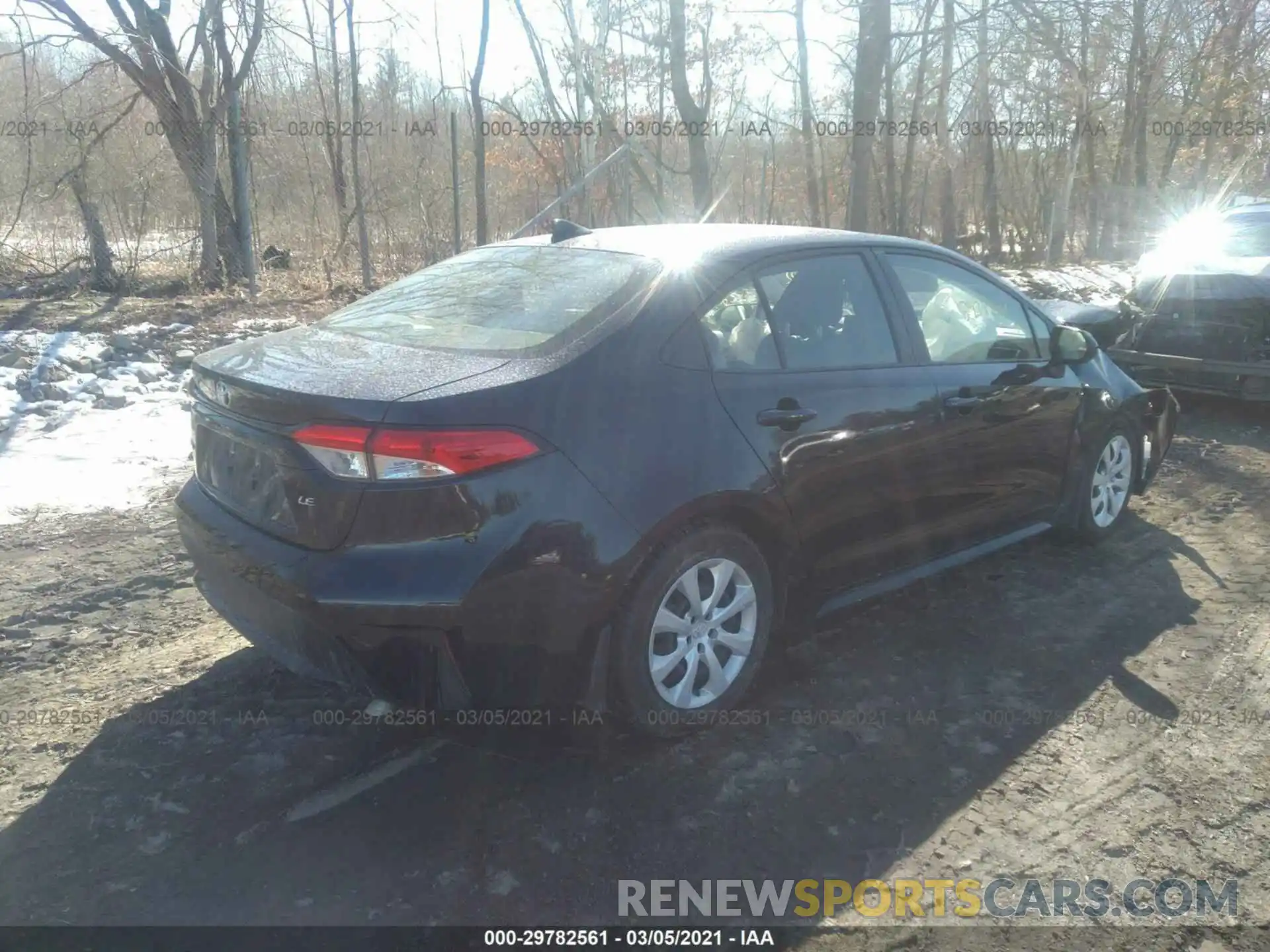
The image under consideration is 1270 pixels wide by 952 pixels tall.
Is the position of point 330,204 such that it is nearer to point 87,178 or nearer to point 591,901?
point 87,178

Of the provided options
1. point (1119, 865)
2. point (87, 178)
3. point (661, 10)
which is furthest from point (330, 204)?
point (1119, 865)

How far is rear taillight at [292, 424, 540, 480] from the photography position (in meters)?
2.81

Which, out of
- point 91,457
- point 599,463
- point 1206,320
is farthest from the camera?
point 1206,320

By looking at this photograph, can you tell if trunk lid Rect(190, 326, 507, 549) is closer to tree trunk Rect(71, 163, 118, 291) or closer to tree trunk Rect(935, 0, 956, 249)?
tree trunk Rect(71, 163, 118, 291)

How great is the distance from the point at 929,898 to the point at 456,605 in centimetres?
147

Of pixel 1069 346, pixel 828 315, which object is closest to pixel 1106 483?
pixel 1069 346

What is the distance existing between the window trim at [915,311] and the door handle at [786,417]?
82 centimetres

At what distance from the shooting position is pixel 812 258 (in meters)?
3.92

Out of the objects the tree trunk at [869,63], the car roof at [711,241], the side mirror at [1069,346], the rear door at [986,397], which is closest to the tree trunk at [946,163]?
the tree trunk at [869,63]

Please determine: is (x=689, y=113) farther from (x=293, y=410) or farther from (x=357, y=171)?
(x=293, y=410)

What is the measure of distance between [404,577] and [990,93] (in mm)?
22903

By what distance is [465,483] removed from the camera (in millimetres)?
2824

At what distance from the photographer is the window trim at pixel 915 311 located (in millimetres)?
4152

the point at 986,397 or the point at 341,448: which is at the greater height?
the point at 341,448
